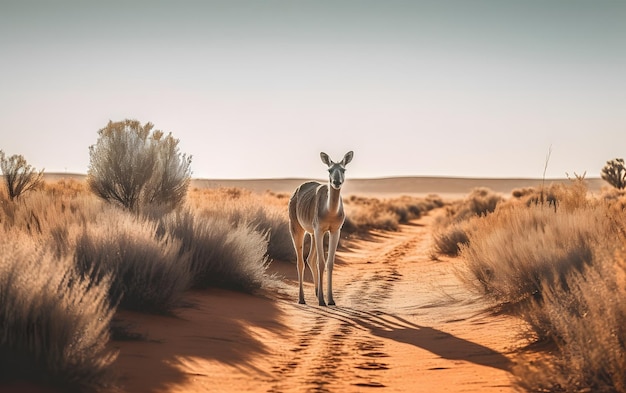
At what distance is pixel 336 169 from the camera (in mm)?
12633

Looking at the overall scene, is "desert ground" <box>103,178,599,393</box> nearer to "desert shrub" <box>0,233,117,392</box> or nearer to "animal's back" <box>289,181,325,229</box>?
"desert shrub" <box>0,233,117,392</box>

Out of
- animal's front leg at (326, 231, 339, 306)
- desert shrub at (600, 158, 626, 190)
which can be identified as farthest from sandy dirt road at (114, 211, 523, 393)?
desert shrub at (600, 158, 626, 190)

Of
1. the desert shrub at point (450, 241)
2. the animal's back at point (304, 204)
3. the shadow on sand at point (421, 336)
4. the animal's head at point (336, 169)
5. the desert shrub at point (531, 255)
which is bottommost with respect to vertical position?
the shadow on sand at point (421, 336)

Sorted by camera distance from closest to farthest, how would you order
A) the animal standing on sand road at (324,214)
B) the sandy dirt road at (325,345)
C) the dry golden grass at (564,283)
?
the dry golden grass at (564,283)
the sandy dirt road at (325,345)
the animal standing on sand road at (324,214)

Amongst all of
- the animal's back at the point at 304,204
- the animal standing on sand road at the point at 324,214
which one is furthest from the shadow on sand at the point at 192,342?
the animal's back at the point at 304,204

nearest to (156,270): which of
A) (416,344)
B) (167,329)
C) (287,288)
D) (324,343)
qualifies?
(167,329)

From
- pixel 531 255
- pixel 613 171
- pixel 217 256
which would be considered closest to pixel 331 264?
pixel 217 256

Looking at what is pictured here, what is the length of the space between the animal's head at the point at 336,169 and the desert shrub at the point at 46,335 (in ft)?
21.0

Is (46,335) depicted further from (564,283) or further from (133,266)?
(564,283)

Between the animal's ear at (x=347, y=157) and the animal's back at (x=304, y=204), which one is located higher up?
the animal's ear at (x=347, y=157)

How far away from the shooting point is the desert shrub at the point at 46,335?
5.88m

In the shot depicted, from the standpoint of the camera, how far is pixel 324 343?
9172mm

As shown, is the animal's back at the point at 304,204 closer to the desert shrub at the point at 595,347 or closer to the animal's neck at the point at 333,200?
the animal's neck at the point at 333,200

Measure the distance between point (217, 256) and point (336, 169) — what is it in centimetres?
279
